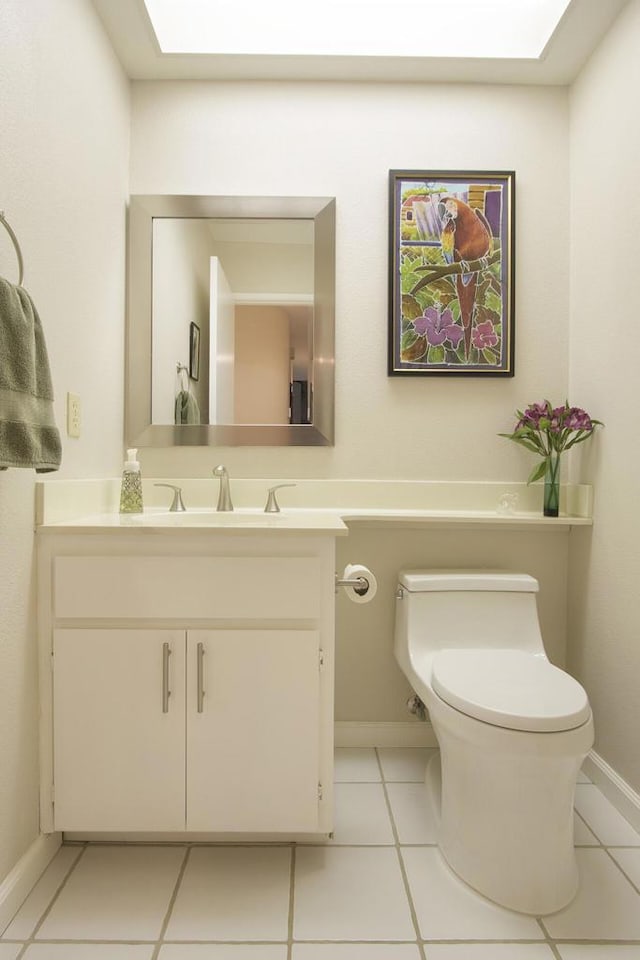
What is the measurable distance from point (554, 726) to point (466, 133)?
6.09 ft

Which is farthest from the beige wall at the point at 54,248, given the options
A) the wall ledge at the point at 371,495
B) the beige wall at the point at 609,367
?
the beige wall at the point at 609,367

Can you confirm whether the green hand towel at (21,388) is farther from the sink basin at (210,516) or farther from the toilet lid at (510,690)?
the toilet lid at (510,690)

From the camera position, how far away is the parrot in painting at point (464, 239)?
1820 millimetres

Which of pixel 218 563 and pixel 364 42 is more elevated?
pixel 364 42

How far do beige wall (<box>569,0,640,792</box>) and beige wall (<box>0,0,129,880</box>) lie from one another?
1528mm

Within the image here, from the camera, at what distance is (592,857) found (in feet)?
4.38

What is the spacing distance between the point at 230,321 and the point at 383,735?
4.99 feet

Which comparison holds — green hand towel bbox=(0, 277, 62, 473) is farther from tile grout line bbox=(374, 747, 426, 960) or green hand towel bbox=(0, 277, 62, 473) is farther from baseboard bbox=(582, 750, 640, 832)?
baseboard bbox=(582, 750, 640, 832)

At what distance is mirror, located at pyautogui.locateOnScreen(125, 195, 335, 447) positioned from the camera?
182cm

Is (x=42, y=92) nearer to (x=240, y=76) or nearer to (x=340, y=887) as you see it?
(x=240, y=76)

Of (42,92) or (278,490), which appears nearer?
(42,92)

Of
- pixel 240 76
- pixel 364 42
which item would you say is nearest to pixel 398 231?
pixel 364 42

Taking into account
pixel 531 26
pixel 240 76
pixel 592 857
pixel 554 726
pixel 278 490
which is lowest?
pixel 592 857

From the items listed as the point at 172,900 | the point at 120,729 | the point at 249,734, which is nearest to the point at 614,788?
the point at 249,734
